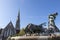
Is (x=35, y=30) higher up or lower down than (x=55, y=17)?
lower down

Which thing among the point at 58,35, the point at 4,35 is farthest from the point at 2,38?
the point at 58,35

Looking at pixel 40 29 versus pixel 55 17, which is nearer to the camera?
pixel 40 29

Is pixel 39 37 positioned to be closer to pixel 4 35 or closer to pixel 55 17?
pixel 55 17

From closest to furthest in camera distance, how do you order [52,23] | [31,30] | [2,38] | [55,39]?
[55,39]
[31,30]
[52,23]
[2,38]

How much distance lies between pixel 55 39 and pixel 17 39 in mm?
4383

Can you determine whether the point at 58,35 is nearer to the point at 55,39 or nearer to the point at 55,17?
the point at 55,39

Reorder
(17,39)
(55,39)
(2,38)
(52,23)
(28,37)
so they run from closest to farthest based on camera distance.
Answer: (55,39) → (28,37) → (17,39) → (52,23) → (2,38)

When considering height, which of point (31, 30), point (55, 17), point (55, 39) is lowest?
point (55, 39)

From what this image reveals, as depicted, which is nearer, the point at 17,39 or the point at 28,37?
the point at 28,37

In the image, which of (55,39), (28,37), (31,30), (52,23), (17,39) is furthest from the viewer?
(52,23)

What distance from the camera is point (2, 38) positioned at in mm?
51906

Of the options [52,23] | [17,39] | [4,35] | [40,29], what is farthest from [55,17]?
[4,35]

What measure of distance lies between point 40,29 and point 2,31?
34.9 meters

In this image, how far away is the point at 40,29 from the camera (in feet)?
62.4
